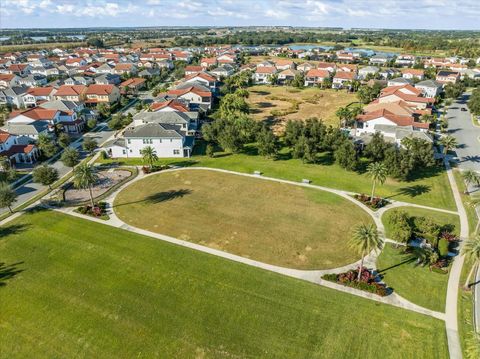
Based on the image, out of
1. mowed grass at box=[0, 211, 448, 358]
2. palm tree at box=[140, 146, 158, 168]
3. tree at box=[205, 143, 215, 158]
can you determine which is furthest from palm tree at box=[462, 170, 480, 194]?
palm tree at box=[140, 146, 158, 168]

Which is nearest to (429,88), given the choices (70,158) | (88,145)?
(88,145)

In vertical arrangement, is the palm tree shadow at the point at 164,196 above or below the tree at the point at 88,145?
below

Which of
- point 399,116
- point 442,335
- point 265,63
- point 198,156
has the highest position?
point 265,63

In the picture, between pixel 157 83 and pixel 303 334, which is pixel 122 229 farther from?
pixel 157 83

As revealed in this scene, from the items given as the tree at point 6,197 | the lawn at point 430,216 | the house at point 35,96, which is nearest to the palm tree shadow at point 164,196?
the tree at point 6,197

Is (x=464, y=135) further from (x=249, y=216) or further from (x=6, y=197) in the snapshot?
(x=6, y=197)

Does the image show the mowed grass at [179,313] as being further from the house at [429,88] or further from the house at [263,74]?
the house at [263,74]

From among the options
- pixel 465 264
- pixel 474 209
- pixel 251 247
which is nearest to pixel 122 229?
pixel 251 247
